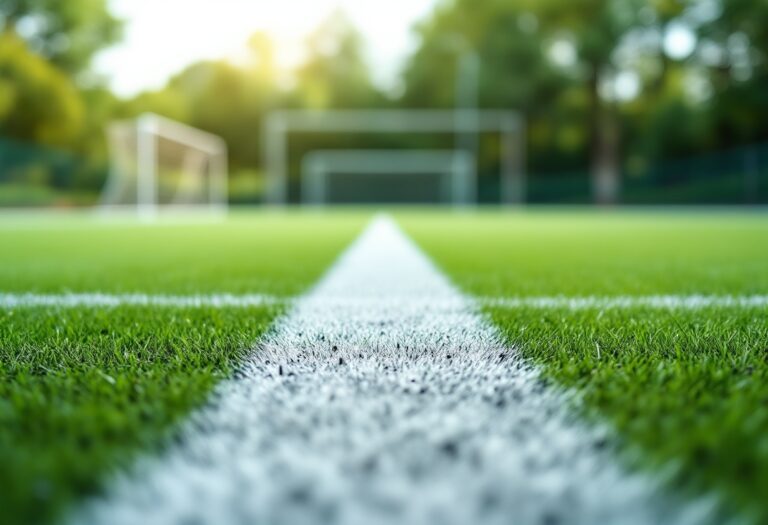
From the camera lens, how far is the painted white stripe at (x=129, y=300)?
2.05 metres

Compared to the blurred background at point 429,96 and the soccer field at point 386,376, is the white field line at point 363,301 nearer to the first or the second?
the soccer field at point 386,376

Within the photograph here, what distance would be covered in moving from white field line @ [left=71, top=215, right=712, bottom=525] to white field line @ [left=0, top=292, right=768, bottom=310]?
79cm

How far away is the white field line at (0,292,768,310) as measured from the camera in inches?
79.3

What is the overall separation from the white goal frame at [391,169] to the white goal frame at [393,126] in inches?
46.3

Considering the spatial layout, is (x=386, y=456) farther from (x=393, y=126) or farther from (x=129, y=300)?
(x=393, y=126)

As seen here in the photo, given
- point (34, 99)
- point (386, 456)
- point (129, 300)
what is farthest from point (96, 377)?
point (34, 99)

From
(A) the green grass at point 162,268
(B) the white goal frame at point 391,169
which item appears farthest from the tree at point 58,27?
(A) the green grass at point 162,268

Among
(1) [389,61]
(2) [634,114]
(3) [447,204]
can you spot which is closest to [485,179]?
(3) [447,204]

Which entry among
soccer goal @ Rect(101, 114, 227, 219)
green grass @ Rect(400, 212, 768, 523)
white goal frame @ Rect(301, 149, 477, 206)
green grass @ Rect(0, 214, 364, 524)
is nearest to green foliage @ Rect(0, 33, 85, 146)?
soccer goal @ Rect(101, 114, 227, 219)

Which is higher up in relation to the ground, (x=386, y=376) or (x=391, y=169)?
(x=391, y=169)

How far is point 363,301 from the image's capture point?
A: 2182 millimetres

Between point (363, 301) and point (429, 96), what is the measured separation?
1263 inches

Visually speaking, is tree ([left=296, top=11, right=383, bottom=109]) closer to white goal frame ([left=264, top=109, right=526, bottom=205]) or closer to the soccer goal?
white goal frame ([left=264, top=109, right=526, bottom=205])

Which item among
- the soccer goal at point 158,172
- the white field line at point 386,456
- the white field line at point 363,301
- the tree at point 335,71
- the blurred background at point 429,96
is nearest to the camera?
the white field line at point 386,456
